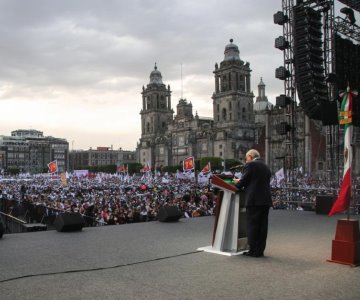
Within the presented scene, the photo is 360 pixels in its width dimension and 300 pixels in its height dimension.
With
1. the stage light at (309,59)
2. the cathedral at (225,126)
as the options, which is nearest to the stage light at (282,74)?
the stage light at (309,59)

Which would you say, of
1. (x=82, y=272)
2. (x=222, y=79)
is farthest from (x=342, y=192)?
(x=222, y=79)

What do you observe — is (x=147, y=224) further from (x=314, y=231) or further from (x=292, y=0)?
(x=292, y=0)

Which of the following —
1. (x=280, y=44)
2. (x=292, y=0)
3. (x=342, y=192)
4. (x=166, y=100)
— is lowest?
(x=342, y=192)

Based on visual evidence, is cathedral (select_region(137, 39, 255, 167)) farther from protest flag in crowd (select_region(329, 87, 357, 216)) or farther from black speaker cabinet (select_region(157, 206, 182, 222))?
protest flag in crowd (select_region(329, 87, 357, 216))

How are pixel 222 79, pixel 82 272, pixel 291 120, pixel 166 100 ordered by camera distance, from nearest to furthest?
pixel 82 272, pixel 291 120, pixel 222 79, pixel 166 100

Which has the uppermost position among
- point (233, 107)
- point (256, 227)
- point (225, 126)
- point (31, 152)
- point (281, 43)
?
point (233, 107)

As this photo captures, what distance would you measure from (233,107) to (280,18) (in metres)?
79.8

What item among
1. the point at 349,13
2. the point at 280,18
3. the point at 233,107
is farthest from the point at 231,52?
the point at 349,13

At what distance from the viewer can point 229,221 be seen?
6676 millimetres

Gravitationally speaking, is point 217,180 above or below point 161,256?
above

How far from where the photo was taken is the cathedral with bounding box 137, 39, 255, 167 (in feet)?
317

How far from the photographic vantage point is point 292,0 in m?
16.5

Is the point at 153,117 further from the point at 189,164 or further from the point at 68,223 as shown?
the point at 68,223

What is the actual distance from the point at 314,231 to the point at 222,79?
9302 centimetres
